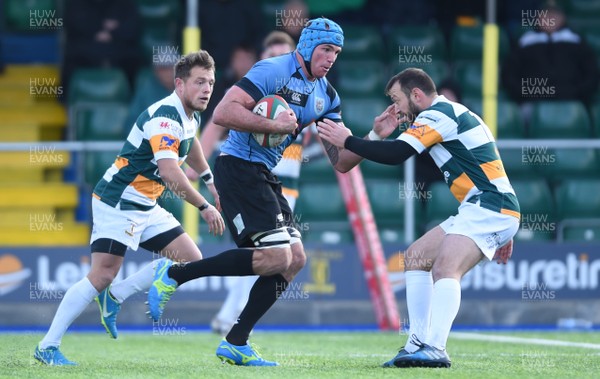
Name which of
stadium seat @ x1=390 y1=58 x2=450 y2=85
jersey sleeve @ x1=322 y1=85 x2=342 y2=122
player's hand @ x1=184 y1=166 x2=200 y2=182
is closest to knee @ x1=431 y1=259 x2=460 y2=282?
jersey sleeve @ x1=322 y1=85 x2=342 y2=122

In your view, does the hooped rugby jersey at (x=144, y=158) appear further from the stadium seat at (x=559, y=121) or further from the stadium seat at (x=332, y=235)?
the stadium seat at (x=559, y=121)

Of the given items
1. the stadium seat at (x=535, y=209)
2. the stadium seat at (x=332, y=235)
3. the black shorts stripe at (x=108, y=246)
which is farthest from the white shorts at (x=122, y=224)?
the stadium seat at (x=535, y=209)

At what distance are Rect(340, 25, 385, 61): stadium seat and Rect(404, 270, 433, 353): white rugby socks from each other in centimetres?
750

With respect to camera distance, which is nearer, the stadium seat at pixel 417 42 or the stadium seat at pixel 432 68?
the stadium seat at pixel 432 68

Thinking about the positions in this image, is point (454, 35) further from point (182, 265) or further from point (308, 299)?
point (182, 265)

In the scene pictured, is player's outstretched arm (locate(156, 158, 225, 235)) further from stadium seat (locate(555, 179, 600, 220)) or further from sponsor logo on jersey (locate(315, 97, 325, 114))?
stadium seat (locate(555, 179, 600, 220))

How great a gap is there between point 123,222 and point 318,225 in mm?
5167

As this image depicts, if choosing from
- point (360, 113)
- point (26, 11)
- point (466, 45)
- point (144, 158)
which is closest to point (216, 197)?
point (144, 158)

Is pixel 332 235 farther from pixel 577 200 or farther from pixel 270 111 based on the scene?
pixel 270 111

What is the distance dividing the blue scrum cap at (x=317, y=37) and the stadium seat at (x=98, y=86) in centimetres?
670

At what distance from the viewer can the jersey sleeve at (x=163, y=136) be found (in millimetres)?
7531

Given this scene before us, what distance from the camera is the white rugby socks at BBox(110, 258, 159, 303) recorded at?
791cm

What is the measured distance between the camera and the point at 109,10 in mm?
14211

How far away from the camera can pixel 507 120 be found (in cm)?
1392
